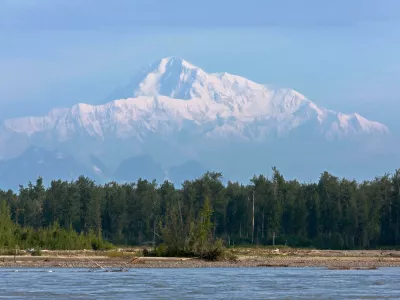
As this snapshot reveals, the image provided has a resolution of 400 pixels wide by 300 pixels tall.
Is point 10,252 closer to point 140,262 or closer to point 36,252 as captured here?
point 36,252

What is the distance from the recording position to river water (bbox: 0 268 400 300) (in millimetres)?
41188

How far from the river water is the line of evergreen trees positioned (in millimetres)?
53603

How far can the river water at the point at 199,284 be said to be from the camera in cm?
4119

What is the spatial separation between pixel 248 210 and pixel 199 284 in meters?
74.2

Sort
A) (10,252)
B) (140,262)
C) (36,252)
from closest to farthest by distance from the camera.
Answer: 1. (140,262)
2. (36,252)
3. (10,252)

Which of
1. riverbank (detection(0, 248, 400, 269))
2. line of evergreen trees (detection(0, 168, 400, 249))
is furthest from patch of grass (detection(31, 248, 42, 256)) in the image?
line of evergreen trees (detection(0, 168, 400, 249))

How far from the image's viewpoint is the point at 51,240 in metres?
75.9

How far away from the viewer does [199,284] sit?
47.2m

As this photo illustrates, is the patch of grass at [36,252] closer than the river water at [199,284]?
No

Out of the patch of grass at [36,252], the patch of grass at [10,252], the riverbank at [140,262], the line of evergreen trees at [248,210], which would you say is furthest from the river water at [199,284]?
the line of evergreen trees at [248,210]

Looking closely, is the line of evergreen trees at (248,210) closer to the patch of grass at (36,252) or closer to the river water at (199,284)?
the patch of grass at (36,252)

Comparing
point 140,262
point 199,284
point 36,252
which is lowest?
point 199,284

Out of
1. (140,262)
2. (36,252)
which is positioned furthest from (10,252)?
(140,262)

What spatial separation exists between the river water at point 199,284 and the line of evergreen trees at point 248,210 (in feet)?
176
